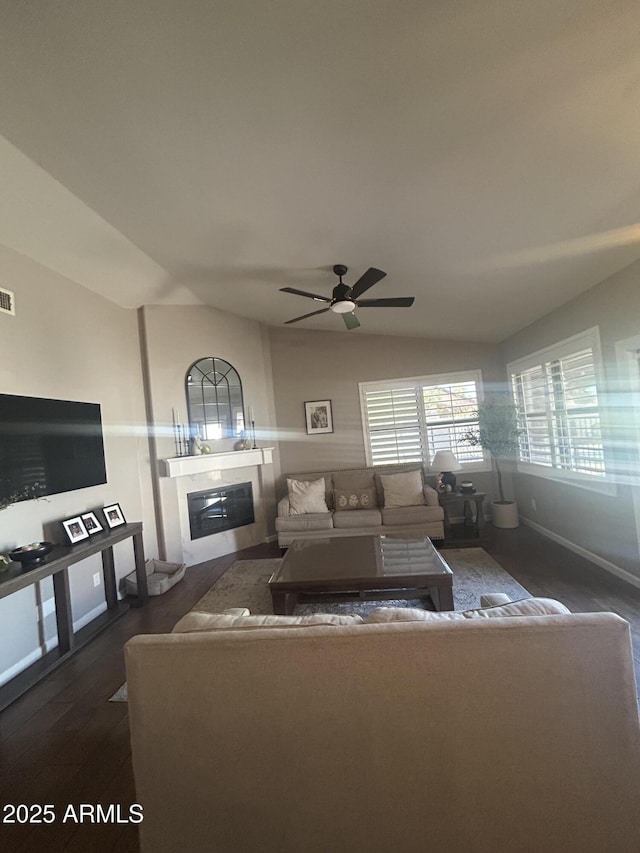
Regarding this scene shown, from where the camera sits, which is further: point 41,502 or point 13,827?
point 41,502

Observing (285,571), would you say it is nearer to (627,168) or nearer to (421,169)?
(421,169)

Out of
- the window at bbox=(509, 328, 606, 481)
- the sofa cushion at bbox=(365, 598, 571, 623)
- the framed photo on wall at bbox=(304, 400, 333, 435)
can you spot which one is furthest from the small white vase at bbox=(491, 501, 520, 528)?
the sofa cushion at bbox=(365, 598, 571, 623)

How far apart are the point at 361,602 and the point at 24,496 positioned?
2.64m

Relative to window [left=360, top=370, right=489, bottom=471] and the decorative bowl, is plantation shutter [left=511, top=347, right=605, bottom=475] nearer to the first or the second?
window [left=360, top=370, right=489, bottom=471]

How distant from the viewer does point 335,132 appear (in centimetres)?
173

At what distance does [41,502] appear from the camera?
280 cm

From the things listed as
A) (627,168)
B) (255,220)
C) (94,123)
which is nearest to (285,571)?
(255,220)

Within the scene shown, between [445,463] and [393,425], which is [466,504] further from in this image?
[393,425]

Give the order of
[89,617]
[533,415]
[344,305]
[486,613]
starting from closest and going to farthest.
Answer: [486,613], [344,305], [89,617], [533,415]

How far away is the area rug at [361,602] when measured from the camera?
2.98 meters

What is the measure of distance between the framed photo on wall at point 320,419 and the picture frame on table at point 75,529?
320 centimetres

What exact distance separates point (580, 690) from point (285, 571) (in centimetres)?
205

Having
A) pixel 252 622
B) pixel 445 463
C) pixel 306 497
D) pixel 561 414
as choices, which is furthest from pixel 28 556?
pixel 561 414

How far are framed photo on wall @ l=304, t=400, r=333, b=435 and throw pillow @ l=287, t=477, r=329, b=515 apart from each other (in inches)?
36.3
